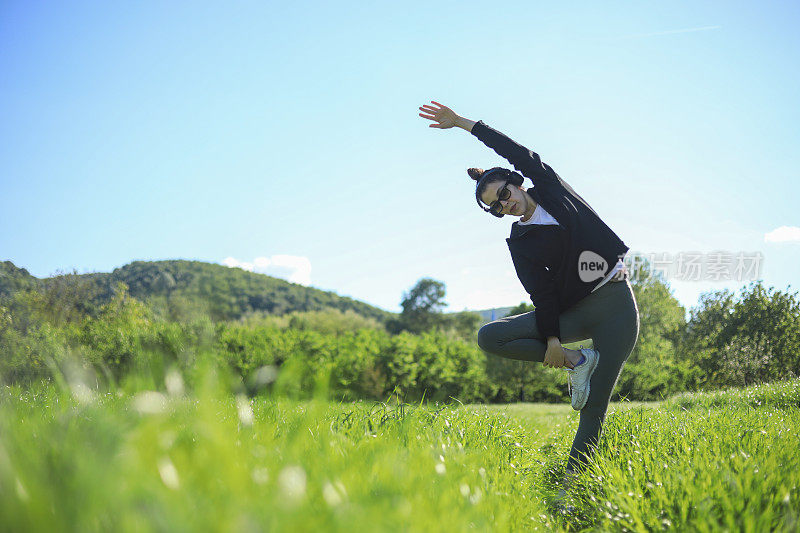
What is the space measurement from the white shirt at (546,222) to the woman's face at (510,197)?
0.33 feet

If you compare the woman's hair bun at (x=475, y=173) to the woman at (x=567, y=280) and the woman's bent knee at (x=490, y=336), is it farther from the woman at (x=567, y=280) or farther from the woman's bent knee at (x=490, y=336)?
the woman's bent knee at (x=490, y=336)

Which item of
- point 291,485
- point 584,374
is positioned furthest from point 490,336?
point 291,485

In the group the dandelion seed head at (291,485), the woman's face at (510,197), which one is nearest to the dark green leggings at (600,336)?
the woman's face at (510,197)

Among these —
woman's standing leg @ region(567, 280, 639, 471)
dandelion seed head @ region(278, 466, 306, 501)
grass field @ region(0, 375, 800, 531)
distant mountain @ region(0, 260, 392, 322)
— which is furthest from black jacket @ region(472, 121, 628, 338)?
distant mountain @ region(0, 260, 392, 322)

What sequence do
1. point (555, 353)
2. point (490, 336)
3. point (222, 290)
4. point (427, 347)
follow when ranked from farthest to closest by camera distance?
point (222, 290) < point (427, 347) < point (490, 336) < point (555, 353)

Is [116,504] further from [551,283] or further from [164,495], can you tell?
[551,283]

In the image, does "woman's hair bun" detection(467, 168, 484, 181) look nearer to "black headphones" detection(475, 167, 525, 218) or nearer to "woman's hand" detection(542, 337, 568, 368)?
"black headphones" detection(475, 167, 525, 218)

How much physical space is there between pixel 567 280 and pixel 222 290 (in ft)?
229

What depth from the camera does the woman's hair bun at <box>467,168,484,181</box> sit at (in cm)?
395

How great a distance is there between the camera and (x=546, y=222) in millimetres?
3568

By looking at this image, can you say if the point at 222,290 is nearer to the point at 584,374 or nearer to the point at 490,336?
the point at 490,336

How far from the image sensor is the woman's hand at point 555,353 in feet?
11.6

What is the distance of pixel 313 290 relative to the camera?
82.5 metres

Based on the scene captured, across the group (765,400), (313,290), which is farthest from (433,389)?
(313,290)
